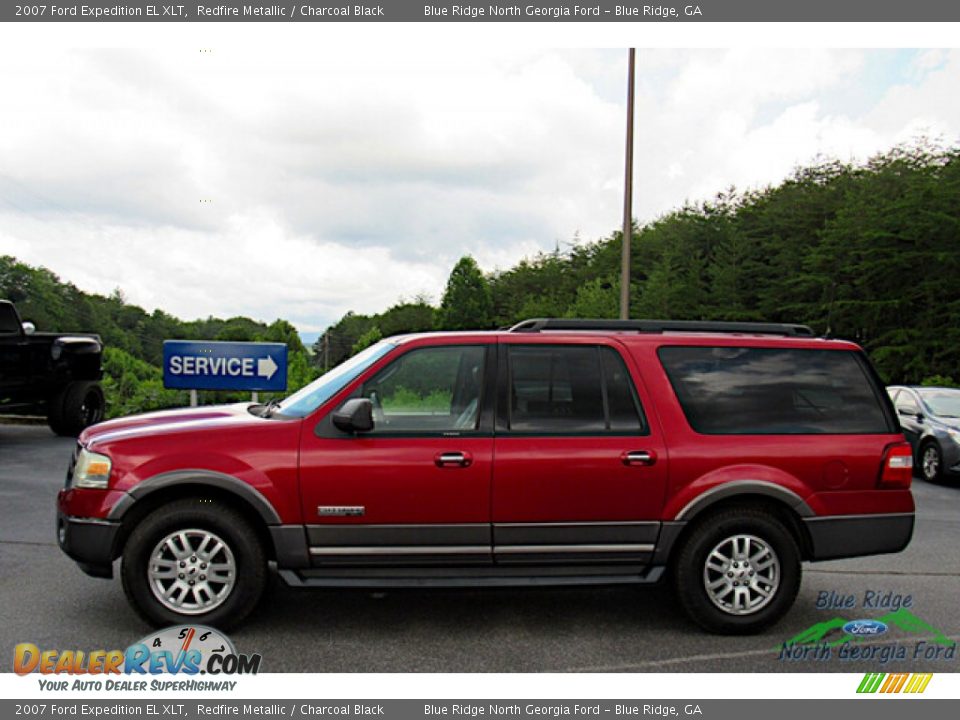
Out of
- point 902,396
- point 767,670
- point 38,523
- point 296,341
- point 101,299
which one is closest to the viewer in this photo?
point 767,670

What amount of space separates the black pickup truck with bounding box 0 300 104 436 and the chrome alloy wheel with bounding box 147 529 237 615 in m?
9.38

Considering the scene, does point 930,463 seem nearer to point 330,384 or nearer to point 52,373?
point 330,384

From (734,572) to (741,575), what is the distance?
1.8 inches

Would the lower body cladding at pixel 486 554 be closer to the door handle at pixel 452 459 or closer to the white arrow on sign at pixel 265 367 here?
the door handle at pixel 452 459

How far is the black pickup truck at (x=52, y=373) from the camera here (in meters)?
12.5

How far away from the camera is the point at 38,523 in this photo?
24.2 feet

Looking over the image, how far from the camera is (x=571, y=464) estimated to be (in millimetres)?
4645

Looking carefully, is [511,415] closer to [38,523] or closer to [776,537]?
[776,537]

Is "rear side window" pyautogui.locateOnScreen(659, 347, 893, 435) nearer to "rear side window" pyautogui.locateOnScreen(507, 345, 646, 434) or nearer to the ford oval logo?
"rear side window" pyautogui.locateOnScreen(507, 345, 646, 434)

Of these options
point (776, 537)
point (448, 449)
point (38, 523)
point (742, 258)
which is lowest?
point (38, 523)

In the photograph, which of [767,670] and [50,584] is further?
[50,584]

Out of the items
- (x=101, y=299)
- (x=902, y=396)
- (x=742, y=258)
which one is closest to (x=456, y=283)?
(x=742, y=258)

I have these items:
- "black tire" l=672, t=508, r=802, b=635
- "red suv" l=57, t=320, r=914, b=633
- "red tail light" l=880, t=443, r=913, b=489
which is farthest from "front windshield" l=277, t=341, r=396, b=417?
"red tail light" l=880, t=443, r=913, b=489
